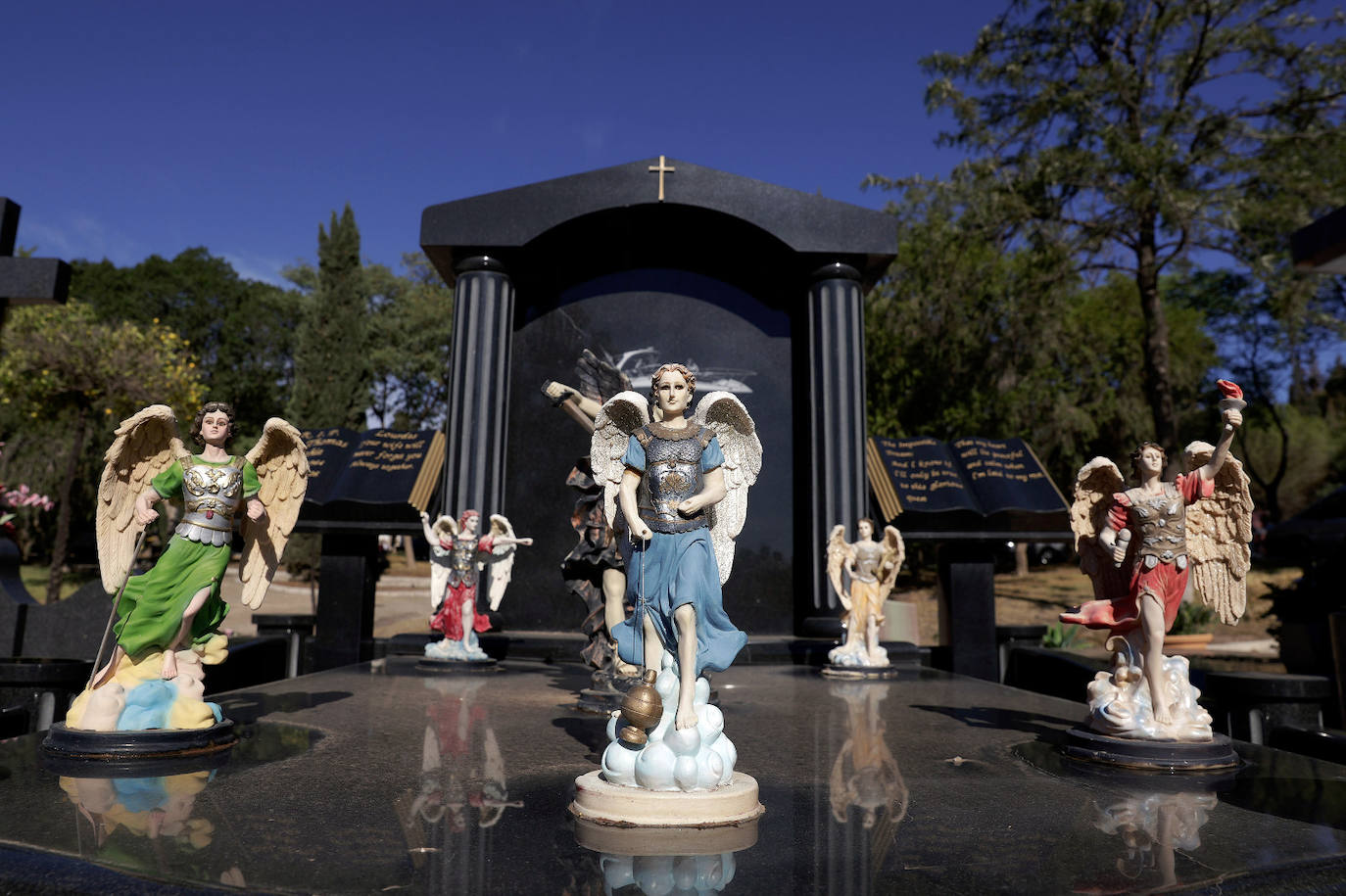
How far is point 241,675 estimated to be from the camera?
31.4ft

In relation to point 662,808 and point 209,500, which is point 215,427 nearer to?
point 209,500

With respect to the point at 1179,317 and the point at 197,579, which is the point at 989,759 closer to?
the point at 197,579

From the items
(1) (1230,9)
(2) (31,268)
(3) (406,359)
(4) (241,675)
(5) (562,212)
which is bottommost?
(4) (241,675)

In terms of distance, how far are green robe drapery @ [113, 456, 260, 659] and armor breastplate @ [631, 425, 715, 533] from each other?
275cm

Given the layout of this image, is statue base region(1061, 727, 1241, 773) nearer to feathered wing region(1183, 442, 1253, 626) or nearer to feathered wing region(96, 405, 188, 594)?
feathered wing region(1183, 442, 1253, 626)

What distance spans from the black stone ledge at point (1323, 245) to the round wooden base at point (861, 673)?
7101 millimetres

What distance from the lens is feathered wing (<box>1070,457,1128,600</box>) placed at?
586 cm

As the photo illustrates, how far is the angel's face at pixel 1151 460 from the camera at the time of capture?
546cm

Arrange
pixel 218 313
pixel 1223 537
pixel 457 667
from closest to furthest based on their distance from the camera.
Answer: pixel 1223 537 → pixel 457 667 → pixel 218 313

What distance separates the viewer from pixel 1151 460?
18.0 feet

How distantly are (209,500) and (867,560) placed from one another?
661cm

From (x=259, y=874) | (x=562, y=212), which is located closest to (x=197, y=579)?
(x=259, y=874)

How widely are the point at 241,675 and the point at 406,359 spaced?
28.7 metres

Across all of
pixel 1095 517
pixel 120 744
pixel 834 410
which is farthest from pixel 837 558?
pixel 120 744
